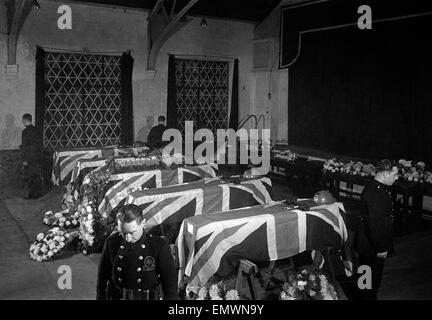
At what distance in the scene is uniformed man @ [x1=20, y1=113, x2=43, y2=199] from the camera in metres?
8.86

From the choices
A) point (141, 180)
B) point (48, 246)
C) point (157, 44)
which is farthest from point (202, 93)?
point (48, 246)

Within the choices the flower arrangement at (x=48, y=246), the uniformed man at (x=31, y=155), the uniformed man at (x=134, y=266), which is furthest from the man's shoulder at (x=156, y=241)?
the uniformed man at (x=31, y=155)

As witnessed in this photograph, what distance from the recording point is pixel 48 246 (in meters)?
5.80

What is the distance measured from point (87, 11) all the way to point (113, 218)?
6056mm

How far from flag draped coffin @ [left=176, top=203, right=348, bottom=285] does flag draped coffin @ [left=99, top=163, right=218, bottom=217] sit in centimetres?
197

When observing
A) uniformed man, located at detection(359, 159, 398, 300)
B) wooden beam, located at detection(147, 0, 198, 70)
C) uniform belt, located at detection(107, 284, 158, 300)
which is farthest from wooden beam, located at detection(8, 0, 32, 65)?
uniformed man, located at detection(359, 159, 398, 300)

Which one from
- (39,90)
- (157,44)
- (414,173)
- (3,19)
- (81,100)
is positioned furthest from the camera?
(157,44)

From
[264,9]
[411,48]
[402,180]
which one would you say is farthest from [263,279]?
[264,9]

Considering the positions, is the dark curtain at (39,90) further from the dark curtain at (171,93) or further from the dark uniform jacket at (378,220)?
the dark uniform jacket at (378,220)

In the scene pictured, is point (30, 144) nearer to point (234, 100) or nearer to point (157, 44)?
point (157, 44)

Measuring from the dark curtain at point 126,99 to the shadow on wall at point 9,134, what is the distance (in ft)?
7.65

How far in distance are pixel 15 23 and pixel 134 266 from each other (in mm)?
7808

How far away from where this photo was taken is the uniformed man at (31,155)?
8.86 m
